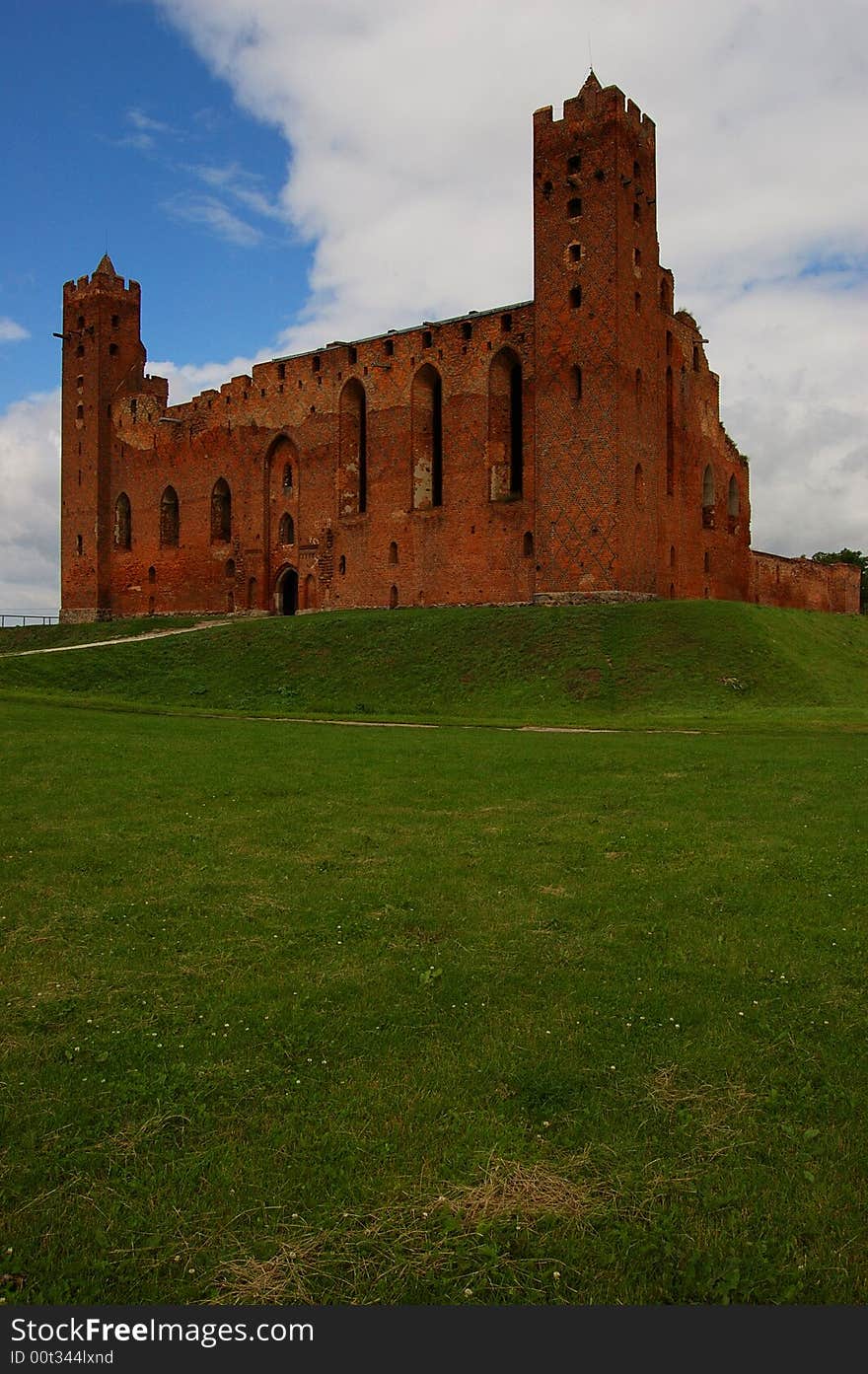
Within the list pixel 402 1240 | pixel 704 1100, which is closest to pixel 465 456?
pixel 704 1100

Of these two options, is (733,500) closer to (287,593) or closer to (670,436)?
(670,436)

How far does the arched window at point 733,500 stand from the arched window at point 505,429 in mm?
11375

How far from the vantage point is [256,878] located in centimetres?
747

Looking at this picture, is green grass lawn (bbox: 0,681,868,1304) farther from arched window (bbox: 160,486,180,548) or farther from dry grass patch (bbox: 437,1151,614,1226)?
arched window (bbox: 160,486,180,548)

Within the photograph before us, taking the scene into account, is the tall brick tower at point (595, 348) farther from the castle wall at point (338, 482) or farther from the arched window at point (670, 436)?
the arched window at point (670, 436)

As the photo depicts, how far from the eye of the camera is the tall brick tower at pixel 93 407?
49.5 meters

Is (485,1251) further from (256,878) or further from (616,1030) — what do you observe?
(256,878)

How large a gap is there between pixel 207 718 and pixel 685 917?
16.2m

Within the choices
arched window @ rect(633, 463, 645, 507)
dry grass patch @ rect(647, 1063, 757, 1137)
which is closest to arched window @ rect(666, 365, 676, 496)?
arched window @ rect(633, 463, 645, 507)

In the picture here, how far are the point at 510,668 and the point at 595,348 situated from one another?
1345 cm

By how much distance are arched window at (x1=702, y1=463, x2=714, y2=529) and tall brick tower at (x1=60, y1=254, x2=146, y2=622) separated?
3000 cm

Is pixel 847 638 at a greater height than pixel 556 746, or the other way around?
pixel 847 638

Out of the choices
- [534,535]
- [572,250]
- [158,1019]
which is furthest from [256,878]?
[572,250]

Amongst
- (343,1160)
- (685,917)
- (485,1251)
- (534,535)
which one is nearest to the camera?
(485,1251)
